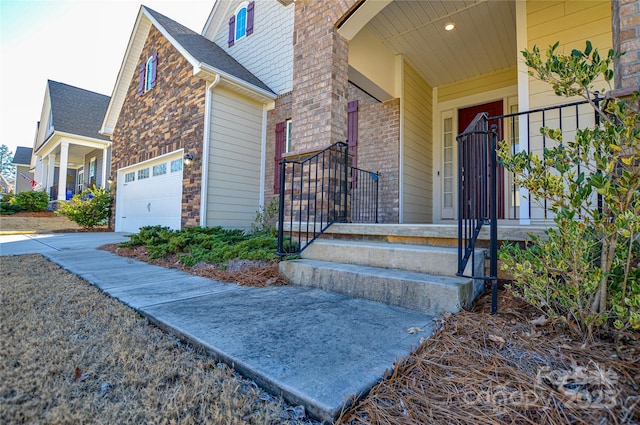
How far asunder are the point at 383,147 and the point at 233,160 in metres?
3.29

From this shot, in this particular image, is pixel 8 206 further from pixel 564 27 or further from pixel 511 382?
pixel 564 27

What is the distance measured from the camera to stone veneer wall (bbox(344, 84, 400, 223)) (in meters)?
5.66

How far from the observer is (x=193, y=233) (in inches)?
186

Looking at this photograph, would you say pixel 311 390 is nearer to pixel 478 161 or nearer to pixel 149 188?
pixel 478 161

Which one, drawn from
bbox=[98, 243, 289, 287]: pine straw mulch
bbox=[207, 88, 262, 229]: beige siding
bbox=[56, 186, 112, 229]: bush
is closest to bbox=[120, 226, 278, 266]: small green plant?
bbox=[98, 243, 289, 287]: pine straw mulch

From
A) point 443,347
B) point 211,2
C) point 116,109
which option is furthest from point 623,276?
point 116,109

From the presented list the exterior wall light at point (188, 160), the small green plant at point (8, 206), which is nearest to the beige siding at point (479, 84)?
the exterior wall light at point (188, 160)

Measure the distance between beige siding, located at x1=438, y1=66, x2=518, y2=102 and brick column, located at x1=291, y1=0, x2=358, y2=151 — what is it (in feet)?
11.2

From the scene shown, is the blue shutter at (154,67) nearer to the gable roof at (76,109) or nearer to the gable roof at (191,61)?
the gable roof at (191,61)

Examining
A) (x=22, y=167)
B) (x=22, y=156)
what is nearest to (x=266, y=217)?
(x=22, y=156)

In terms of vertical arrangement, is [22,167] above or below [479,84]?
above

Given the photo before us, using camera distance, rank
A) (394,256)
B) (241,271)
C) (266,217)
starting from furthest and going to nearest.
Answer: (266,217)
(241,271)
(394,256)

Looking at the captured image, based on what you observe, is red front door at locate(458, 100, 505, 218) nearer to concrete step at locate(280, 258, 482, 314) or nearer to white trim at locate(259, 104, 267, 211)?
concrete step at locate(280, 258, 482, 314)

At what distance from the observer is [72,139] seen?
39.5 ft
